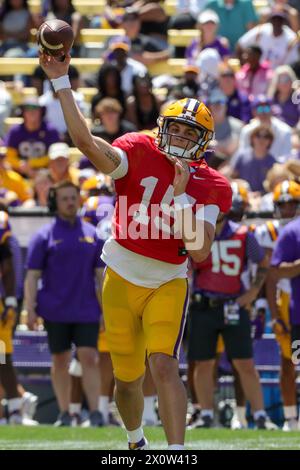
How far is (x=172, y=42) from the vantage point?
53.1 ft

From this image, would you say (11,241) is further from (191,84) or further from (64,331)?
(191,84)

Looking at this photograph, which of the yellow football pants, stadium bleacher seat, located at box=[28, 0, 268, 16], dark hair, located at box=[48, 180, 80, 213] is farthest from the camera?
stadium bleacher seat, located at box=[28, 0, 268, 16]

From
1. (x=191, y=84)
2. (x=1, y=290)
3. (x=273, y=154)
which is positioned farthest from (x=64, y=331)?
(x=191, y=84)

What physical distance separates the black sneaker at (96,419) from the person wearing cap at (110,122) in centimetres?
337

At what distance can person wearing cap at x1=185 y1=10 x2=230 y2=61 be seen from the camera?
49.0 feet

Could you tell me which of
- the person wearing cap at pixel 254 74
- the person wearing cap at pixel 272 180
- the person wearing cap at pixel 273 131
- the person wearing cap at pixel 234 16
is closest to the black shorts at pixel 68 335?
the person wearing cap at pixel 272 180

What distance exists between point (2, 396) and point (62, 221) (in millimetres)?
1565

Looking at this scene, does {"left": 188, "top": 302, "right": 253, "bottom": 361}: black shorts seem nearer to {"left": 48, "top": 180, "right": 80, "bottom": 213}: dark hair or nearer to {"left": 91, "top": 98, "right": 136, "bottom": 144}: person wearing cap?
{"left": 48, "top": 180, "right": 80, "bottom": 213}: dark hair

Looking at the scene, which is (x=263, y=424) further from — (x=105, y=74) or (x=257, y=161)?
(x=105, y=74)

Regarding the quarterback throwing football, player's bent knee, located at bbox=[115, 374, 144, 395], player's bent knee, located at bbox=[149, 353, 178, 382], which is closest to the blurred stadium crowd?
player's bent knee, located at bbox=[115, 374, 144, 395]

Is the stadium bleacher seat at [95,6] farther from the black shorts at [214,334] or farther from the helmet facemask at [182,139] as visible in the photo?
the helmet facemask at [182,139]

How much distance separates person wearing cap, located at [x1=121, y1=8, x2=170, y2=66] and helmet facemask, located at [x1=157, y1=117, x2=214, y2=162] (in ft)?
29.0

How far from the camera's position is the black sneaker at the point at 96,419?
10141 millimetres

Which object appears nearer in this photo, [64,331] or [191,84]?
[64,331]
